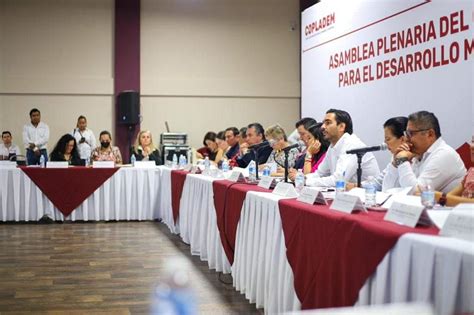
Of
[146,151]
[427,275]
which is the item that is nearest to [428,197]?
[427,275]

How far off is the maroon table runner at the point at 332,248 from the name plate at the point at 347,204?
1.7 inches

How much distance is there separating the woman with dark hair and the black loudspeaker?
5.54m

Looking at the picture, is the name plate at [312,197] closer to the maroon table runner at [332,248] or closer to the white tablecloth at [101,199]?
the maroon table runner at [332,248]

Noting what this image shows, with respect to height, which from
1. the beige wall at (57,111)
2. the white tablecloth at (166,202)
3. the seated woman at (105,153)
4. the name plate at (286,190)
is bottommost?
the white tablecloth at (166,202)

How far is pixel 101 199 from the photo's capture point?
260 inches

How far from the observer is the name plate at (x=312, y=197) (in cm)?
255

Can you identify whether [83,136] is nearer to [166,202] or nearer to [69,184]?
[69,184]

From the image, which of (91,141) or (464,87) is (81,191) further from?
(464,87)

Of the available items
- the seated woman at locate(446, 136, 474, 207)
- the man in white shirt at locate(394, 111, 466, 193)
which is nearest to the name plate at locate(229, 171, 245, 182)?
the man in white shirt at locate(394, 111, 466, 193)

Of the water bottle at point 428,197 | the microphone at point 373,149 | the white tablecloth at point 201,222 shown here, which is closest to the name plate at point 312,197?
the microphone at point 373,149

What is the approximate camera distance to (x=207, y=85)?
10367 millimetres

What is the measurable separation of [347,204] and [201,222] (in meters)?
2.33

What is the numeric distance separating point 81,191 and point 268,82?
4.98 meters

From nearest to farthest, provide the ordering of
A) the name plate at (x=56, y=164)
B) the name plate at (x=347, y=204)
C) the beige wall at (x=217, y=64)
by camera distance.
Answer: the name plate at (x=347, y=204), the name plate at (x=56, y=164), the beige wall at (x=217, y=64)
